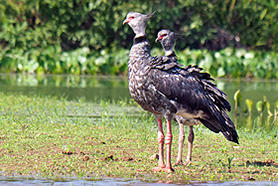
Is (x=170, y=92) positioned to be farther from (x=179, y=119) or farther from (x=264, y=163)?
(x=264, y=163)

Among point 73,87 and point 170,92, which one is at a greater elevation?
point 170,92

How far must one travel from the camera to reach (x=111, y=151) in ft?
22.1

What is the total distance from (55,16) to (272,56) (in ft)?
29.6

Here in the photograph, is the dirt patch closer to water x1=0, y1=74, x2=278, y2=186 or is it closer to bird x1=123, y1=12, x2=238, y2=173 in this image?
bird x1=123, y1=12, x2=238, y2=173

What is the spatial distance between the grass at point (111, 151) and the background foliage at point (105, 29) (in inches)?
459

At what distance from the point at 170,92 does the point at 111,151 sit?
129cm

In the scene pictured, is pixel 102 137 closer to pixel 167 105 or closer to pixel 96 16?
pixel 167 105

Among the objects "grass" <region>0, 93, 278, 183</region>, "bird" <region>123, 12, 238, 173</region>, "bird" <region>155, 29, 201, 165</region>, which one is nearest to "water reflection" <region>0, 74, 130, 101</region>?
"grass" <region>0, 93, 278, 183</region>

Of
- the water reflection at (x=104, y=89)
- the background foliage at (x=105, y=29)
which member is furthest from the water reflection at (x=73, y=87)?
the background foliage at (x=105, y=29)

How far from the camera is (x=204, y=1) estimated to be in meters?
24.1

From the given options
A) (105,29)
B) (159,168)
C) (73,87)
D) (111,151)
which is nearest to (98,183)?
(159,168)

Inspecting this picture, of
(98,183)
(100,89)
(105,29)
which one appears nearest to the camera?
(98,183)

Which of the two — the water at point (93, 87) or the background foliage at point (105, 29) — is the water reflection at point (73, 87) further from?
the background foliage at point (105, 29)

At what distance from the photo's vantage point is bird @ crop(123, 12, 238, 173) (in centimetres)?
589
